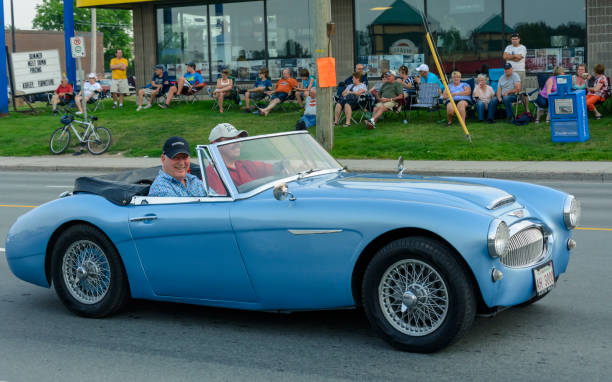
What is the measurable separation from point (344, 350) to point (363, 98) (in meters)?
18.7

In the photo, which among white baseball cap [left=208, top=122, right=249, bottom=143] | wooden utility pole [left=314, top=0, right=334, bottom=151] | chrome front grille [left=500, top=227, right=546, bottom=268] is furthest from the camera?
wooden utility pole [left=314, top=0, right=334, bottom=151]

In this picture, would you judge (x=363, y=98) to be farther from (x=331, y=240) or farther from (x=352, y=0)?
(x=331, y=240)

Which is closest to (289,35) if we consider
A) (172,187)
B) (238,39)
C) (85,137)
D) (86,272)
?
(238,39)

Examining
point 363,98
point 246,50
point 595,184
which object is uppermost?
point 246,50

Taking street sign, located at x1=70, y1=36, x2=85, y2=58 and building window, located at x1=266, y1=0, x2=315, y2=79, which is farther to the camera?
building window, located at x1=266, y1=0, x2=315, y2=79

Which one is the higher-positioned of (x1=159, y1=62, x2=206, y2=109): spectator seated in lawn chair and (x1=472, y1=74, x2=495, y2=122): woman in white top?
(x1=159, y1=62, x2=206, y2=109): spectator seated in lawn chair

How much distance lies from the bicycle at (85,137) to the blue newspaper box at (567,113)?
11.6m

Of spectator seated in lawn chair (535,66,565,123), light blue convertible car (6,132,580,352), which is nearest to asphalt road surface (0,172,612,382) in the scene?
light blue convertible car (6,132,580,352)

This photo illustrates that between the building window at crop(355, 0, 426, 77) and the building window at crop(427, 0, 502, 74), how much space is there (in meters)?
0.62

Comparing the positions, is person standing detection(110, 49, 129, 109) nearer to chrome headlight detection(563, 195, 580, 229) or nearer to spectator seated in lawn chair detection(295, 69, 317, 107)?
spectator seated in lawn chair detection(295, 69, 317, 107)

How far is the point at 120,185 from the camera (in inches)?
257

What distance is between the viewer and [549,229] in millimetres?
5727

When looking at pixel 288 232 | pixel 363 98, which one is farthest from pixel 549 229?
pixel 363 98

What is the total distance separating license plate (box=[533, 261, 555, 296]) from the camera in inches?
210
